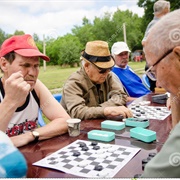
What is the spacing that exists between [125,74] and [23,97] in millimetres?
2733

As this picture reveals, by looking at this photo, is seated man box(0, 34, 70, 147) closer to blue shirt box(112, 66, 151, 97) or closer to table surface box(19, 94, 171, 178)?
table surface box(19, 94, 171, 178)

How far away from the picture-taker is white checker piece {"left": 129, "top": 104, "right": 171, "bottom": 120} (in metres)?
2.44

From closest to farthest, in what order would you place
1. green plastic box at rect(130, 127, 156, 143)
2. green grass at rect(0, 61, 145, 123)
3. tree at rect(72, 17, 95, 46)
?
green plastic box at rect(130, 127, 156, 143), green grass at rect(0, 61, 145, 123), tree at rect(72, 17, 95, 46)

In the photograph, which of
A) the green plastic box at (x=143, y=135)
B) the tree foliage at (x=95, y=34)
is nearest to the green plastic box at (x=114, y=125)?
the green plastic box at (x=143, y=135)

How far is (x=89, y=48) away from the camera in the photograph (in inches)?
108

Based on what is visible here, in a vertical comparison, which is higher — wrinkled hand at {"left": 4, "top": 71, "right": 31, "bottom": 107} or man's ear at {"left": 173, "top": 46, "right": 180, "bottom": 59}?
man's ear at {"left": 173, "top": 46, "right": 180, "bottom": 59}

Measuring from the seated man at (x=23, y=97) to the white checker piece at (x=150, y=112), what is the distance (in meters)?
0.84

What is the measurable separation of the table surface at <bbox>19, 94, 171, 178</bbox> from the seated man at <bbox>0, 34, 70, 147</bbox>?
100 mm

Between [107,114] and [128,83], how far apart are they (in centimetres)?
194

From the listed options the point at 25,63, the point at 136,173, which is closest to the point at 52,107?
the point at 25,63

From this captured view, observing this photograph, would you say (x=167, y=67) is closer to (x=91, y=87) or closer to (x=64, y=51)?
(x=91, y=87)

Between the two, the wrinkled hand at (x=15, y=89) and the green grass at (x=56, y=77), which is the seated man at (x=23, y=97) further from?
the green grass at (x=56, y=77)

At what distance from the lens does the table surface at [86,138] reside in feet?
4.23

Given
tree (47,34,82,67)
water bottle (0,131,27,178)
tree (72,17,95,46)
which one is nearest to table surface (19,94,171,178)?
water bottle (0,131,27,178)
